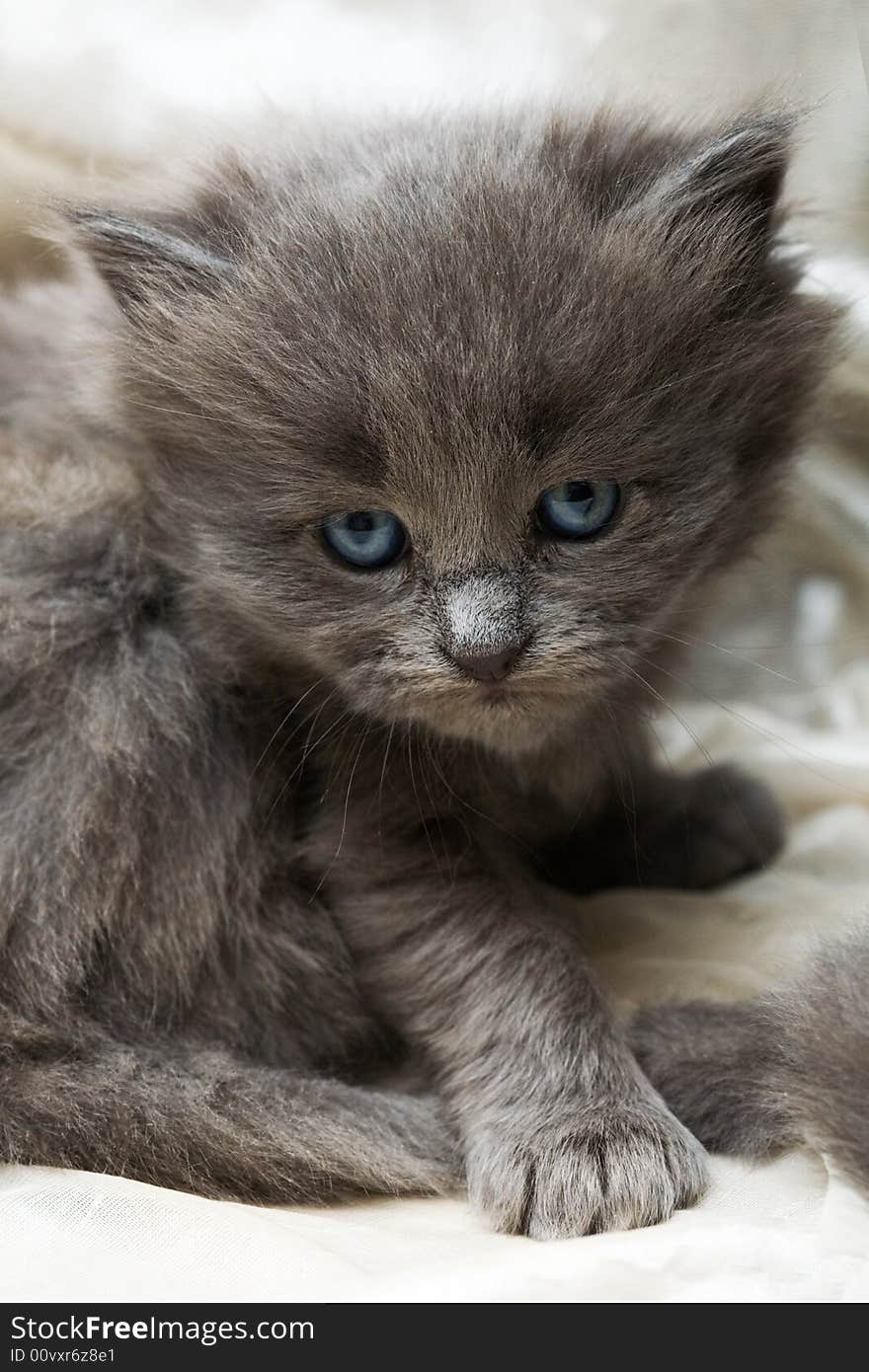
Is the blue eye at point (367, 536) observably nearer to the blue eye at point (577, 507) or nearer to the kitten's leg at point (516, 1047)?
the blue eye at point (577, 507)

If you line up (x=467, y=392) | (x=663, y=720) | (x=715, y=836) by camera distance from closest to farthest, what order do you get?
(x=467, y=392), (x=663, y=720), (x=715, y=836)

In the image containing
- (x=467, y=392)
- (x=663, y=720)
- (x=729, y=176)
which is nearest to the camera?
(x=467, y=392)

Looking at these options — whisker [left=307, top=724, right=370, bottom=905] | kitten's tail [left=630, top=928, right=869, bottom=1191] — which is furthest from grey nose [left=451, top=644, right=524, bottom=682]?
kitten's tail [left=630, top=928, right=869, bottom=1191]

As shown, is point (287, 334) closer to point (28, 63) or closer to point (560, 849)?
point (560, 849)

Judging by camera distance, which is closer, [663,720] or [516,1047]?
[516,1047]

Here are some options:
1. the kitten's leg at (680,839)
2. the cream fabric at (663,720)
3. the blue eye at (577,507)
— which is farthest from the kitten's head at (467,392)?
the kitten's leg at (680,839)

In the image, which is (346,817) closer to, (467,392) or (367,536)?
(367,536)

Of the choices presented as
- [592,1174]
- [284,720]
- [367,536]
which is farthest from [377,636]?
[592,1174]
